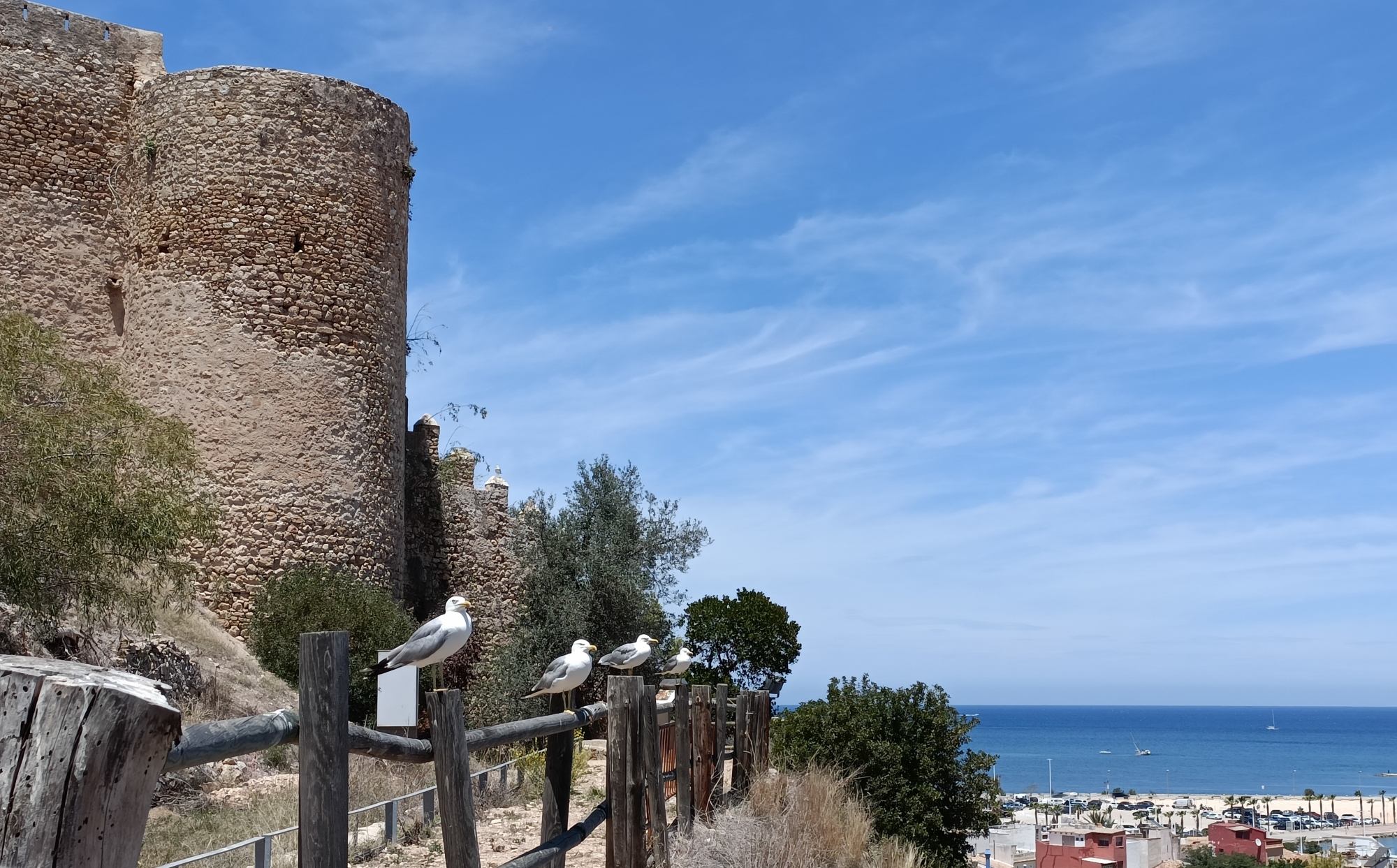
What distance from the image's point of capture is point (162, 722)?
218 centimetres

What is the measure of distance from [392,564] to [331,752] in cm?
1790

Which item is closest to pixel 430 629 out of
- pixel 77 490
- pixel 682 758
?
pixel 682 758

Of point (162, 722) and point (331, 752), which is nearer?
point (162, 722)

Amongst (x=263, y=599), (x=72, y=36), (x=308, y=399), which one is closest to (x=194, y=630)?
(x=263, y=599)

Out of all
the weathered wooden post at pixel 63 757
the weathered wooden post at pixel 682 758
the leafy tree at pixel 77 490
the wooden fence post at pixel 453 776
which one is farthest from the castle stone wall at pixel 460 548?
the weathered wooden post at pixel 63 757

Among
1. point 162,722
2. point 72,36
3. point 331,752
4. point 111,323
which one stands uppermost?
point 72,36

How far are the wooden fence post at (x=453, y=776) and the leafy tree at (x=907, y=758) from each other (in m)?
10.0

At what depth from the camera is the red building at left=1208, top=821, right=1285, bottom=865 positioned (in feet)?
124

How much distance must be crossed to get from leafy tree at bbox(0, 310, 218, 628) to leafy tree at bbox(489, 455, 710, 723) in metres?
8.73

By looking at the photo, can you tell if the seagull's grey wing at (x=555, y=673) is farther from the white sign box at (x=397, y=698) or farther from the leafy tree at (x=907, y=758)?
the leafy tree at (x=907, y=758)

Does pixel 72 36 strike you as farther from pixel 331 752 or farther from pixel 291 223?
pixel 331 752

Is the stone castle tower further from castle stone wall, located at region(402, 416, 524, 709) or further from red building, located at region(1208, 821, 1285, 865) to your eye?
red building, located at region(1208, 821, 1285, 865)

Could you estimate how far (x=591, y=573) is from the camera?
22.7m

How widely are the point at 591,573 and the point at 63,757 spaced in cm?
2076
